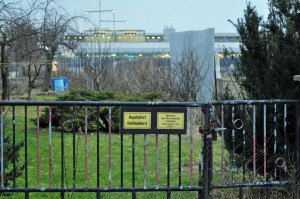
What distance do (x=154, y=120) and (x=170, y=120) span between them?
0.16 m

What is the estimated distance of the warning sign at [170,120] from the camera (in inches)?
205

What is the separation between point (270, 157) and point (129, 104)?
1924 millimetres

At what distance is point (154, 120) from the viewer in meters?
5.20

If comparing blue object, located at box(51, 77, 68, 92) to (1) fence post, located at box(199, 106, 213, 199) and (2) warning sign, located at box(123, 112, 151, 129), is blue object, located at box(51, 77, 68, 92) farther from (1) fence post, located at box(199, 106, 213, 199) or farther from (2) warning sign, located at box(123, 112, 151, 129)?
(1) fence post, located at box(199, 106, 213, 199)

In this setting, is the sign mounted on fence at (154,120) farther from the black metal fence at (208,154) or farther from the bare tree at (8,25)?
the bare tree at (8,25)

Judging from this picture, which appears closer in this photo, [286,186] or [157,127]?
[157,127]

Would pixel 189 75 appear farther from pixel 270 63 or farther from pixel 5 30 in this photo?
pixel 270 63

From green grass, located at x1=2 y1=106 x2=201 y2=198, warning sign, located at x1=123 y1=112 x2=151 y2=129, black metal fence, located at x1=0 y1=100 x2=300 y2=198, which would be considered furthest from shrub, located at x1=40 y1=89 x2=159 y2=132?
warning sign, located at x1=123 y1=112 x2=151 y2=129

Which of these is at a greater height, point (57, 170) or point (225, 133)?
point (225, 133)

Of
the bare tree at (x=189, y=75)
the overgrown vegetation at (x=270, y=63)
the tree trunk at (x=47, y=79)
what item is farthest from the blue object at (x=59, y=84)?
the overgrown vegetation at (x=270, y=63)

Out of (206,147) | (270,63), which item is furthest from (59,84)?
(206,147)

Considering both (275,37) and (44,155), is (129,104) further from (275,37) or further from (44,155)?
(44,155)

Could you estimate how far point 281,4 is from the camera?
20.1 ft

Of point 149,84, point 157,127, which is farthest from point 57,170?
point 149,84
